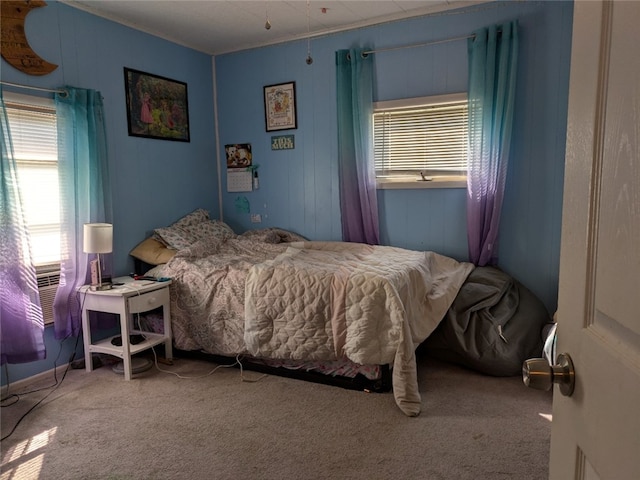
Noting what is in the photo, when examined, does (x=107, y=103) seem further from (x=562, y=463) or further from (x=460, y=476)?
(x=562, y=463)

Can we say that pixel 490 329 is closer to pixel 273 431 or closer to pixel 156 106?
pixel 273 431

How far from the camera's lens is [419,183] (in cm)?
365

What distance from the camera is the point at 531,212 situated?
10.9 feet

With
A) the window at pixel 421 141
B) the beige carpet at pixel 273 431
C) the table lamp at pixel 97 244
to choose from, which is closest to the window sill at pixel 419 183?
the window at pixel 421 141

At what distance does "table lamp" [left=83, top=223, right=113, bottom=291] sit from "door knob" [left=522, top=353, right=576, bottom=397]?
2.85 m

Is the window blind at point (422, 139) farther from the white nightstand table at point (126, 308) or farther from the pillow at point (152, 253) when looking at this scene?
the white nightstand table at point (126, 308)

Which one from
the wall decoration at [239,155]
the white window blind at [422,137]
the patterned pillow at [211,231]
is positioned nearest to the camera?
the white window blind at [422,137]

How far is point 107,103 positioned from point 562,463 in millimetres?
3602

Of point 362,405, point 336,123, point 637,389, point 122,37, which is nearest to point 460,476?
point 362,405

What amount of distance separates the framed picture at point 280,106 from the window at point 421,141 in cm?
81

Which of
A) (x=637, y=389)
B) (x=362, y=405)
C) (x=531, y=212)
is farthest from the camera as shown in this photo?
(x=531, y=212)

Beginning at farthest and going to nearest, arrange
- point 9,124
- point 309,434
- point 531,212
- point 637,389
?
point 531,212, point 9,124, point 309,434, point 637,389

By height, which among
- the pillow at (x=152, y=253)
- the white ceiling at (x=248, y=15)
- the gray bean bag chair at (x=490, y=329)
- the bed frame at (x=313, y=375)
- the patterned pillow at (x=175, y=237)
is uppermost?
the white ceiling at (x=248, y=15)

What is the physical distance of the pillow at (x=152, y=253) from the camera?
140 inches
